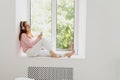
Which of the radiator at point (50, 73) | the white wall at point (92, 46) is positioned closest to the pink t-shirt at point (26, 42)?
the white wall at point (92, 46)

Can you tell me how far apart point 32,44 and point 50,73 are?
39 centimetres

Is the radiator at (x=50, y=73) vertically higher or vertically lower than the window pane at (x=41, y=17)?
lower

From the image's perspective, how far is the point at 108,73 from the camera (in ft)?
8.05

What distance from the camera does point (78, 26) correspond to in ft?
9.21

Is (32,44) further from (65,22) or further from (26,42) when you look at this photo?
(65,22)

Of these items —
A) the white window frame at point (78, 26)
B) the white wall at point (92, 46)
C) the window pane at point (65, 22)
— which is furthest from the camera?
the window pane at point (65, 22)

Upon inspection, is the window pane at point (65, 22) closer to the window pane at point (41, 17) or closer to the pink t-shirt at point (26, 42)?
the window pane at point (41, 17)

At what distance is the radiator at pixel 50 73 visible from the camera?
8.11 ft

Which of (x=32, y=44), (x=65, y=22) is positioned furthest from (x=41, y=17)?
(x=32, y=44)

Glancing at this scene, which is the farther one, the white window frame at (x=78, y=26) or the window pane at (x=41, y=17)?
the window pane at (x=41, y=17)

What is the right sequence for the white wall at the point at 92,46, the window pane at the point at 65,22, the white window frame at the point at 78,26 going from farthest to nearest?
the window pane at the point at 65,22 < the white window frame at the point at 78,26 < the white wall at the point at 92,46

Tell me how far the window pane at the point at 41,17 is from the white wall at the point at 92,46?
0.44 metres

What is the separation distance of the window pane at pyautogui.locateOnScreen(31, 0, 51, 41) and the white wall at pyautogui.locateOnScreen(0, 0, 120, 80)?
44cm

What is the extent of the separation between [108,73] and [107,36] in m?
0.40
